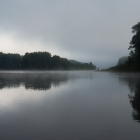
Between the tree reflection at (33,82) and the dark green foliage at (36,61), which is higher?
the dark green foliage at (36,61)

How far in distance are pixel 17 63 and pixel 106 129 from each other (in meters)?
155

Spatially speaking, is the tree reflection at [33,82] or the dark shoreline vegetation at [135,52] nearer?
the tree reflection at [33,82]

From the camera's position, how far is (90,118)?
25.9ft

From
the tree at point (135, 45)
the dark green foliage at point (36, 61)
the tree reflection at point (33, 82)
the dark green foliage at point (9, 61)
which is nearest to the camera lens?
the tree reflection at point (33, 82)

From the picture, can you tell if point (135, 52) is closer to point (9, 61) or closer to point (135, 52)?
point (135, 52)

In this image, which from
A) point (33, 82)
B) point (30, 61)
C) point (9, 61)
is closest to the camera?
point (33, 82)

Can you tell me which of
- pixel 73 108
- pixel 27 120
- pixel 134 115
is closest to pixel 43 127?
pixel 27 120

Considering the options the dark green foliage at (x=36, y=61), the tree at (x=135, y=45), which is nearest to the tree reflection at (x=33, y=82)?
the tree at (x=135, y=45)

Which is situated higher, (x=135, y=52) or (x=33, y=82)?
(x=135, y=52)

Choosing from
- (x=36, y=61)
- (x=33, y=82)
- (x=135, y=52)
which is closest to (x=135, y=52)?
(x=135, y=52)

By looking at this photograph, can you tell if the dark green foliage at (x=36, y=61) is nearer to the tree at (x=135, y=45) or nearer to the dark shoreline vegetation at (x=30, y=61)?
the dark shoreline vegetation at (x=30, y=61)

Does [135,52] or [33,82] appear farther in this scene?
[135,52]

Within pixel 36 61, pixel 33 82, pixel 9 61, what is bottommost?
pixel 33 82

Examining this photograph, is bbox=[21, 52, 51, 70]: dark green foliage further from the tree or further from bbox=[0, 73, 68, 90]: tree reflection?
bbox=[0, 73, 68, 90]: tree reflection
